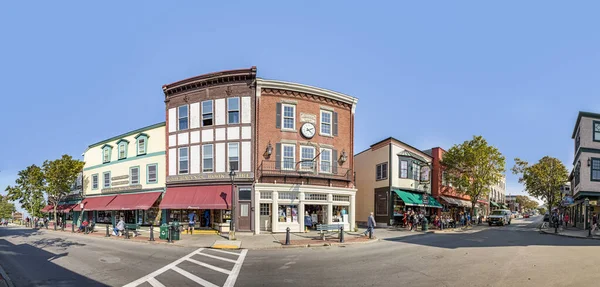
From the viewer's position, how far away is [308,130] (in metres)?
27.2

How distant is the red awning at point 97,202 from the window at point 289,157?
19.4m

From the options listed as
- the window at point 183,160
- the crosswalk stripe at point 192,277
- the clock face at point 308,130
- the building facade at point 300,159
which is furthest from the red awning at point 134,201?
the crosswalk stripe at point 192,277

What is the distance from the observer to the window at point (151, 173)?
98.2ft

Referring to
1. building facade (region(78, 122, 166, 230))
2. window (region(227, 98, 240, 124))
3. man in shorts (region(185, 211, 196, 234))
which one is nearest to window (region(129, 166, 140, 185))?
building facade (region(78, 122, 166, 230))

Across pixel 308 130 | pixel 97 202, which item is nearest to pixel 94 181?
pixel 97 202

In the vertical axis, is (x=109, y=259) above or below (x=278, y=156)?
below

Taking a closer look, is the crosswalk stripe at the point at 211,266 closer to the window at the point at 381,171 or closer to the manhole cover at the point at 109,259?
the manhole cover at the point at 109,259

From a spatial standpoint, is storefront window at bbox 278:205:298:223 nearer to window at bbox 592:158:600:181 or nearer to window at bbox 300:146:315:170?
window at bbox 300:146:315:170

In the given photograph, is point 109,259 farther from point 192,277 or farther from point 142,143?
point 142,143

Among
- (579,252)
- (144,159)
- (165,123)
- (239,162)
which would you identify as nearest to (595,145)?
(579,252)

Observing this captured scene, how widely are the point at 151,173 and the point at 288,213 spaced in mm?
13459

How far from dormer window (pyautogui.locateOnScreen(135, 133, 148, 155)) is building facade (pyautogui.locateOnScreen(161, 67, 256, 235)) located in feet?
13.2

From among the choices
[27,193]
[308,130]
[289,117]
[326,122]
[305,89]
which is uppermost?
[305,89]

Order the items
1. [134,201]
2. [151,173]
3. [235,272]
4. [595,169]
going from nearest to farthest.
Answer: [235,272] < [134,201] < [151,173] < [595,169]
